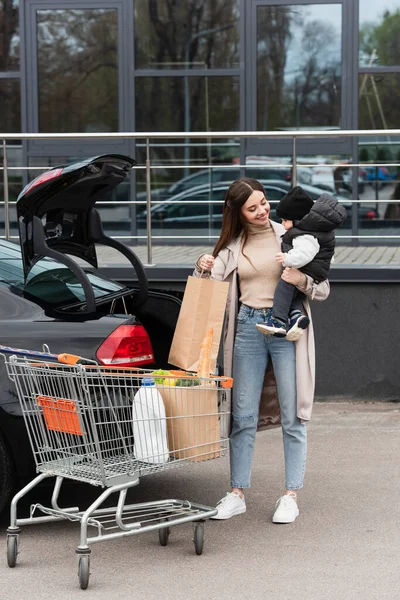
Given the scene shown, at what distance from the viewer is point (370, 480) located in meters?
6.49

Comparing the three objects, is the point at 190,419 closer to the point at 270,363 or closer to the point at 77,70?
the point at 270,363

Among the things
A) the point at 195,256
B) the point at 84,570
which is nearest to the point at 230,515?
the point at 84,570

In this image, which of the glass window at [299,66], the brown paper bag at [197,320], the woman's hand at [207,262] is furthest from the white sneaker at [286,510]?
the glass window at [299,66]

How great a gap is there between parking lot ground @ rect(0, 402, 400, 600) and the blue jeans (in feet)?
1.04

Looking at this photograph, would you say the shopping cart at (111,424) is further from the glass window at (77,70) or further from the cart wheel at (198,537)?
the glass window at (77,70)

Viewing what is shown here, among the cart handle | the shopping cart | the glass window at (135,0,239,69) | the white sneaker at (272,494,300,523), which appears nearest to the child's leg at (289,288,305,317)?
the shopping cart

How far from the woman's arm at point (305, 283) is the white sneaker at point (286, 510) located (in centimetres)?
111

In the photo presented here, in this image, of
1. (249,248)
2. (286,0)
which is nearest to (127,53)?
(286,0)

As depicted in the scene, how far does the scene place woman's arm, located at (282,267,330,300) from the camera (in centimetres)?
542

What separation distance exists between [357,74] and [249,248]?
7.27 m

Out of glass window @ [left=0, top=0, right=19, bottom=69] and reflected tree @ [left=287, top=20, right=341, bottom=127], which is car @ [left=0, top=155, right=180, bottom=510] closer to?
reflected tree @ [left=287, top=20, right=341, bottom=127]

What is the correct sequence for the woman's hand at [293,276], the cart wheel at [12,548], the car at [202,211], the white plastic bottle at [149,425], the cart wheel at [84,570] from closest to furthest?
the cart wheel at [84,570]
the white plastic bottle at [149,425]
the cart wheel at [12,548]
the woman's hand at [293,276]
the car at [202,211]

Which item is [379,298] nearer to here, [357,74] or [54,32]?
[357,74]

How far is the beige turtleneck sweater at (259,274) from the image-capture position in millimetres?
5594
